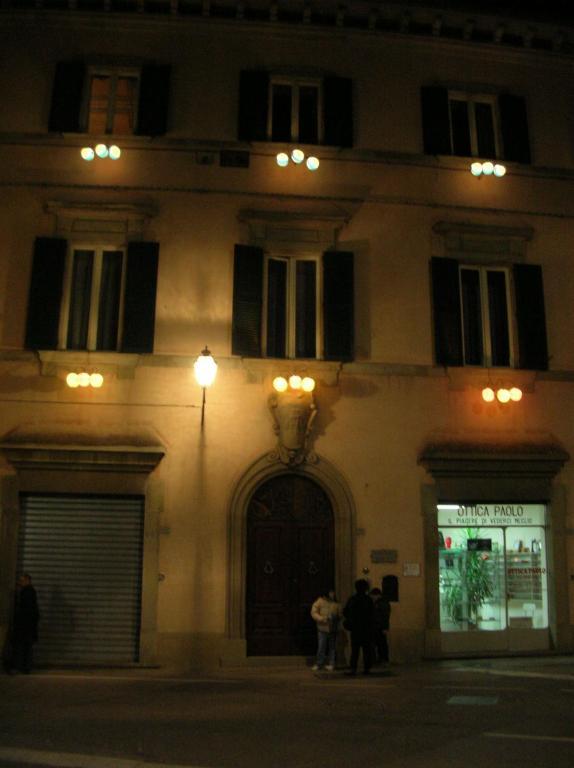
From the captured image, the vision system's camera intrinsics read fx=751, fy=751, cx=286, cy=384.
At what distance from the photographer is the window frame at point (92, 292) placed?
13922 millimetres

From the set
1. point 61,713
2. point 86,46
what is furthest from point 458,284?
point 61,713

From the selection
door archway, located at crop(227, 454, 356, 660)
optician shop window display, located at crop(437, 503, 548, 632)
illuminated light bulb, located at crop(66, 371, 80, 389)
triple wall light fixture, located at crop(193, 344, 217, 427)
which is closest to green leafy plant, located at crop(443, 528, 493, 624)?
optician shop window display, located at crop(437, 503, 548, 632)

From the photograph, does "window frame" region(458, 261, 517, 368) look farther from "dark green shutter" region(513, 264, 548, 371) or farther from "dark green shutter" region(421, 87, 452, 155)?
"dark green shutter" region(421, 87, 452, 155)

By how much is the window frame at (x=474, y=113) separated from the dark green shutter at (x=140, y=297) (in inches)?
264

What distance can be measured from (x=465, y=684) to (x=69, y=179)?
1122 centimetres

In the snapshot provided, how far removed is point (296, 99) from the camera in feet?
50.1

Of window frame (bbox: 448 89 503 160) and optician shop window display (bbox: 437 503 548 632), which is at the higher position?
window frame (bbox: 448 89 503 160)

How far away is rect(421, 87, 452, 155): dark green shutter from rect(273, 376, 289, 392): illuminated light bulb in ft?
18.5

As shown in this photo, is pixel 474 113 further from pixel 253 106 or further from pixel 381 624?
pixel 381 624

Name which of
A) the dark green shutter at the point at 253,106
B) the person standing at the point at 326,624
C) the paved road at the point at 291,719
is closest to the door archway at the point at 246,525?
the person standing at the point at 326,624

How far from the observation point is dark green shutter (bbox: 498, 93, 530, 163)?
50.6 feet

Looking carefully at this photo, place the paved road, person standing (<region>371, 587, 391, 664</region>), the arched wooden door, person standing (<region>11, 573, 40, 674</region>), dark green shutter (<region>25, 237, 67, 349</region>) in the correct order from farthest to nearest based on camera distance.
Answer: dark green shutter (<region>25, 237, 67, 349</region>), the arched wooden door, person standing (<region>371, 587, 391, 664</region>), person standing (<region>11, 573, 40, 674</region>), the paved road

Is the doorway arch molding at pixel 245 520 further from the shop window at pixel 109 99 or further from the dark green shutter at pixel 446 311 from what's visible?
the shop window at pixel 109 99

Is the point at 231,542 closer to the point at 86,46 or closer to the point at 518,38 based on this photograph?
the point at 86,46
